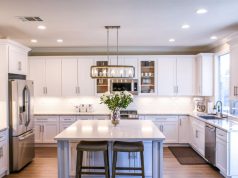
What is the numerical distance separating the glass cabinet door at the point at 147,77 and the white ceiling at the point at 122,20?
0.93 m

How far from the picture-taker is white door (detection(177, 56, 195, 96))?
22.6 ft

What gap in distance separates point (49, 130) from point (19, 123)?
1933mm

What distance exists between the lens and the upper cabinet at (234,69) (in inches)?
179

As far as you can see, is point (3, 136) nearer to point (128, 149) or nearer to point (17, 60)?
point (17, 60)

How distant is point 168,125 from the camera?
6652 mm

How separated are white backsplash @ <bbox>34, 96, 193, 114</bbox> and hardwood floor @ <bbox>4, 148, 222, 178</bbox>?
1.84 m

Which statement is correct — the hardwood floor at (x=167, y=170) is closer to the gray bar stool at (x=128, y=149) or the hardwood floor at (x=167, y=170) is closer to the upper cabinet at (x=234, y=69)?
the gray bar stool at (x=128, y=149)

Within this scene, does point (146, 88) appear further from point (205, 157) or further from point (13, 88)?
point (13, 88)

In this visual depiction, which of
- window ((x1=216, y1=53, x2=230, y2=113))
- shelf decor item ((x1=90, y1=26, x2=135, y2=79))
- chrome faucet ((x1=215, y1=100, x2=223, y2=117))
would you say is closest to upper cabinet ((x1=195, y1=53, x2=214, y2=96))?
window ((x1=216, y1=53, x2=230, y2=113))

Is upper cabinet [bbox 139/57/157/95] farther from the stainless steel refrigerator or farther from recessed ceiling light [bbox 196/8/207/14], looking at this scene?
recessed ceiling light [bbox 196/8/207/14]

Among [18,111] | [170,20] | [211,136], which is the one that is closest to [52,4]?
[170,20]

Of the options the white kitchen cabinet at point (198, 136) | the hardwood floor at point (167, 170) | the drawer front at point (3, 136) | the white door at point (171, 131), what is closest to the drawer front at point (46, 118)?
the hardwood floor at point (167, 170)

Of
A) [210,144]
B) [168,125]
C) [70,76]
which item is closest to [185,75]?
[168,125]

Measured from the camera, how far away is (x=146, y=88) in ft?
22.8
